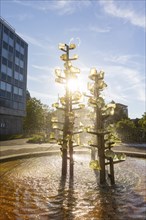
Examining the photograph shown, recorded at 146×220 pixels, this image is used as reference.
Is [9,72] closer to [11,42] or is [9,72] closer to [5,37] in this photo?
[11,42]

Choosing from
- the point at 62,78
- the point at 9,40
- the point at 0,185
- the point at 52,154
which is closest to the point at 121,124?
the point at 52,154

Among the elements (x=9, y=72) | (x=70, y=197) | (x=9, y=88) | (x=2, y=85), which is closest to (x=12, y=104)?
(x=9, y=88)

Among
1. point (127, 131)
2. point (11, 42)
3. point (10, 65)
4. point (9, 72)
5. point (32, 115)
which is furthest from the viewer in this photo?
point (32, 115)

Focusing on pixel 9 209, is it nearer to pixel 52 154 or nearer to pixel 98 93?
pixel 98 93

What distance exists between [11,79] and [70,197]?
4091 centimetres

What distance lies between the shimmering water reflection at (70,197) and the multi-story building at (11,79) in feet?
110

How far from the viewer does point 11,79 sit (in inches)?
1703

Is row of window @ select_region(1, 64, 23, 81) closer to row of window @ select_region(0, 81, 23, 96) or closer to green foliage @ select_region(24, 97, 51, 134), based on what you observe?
row of window @ select_region(0, 81, 23, 96)

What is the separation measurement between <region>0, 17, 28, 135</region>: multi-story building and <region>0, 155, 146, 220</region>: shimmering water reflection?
110 feet

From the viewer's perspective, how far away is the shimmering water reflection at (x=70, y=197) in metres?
4.28

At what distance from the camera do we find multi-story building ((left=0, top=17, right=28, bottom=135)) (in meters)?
40.3

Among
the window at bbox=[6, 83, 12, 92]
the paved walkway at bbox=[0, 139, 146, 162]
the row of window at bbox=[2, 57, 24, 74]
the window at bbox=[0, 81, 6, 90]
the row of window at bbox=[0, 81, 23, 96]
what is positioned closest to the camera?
the paved walkway at bbox=[0, 139, 146, 162]

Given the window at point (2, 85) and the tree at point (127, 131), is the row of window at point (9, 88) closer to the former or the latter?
the window at point (2, 85)

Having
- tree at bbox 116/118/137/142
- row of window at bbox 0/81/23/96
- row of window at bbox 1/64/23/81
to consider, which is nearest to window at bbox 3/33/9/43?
row of window at bbox 1/64/23/81
